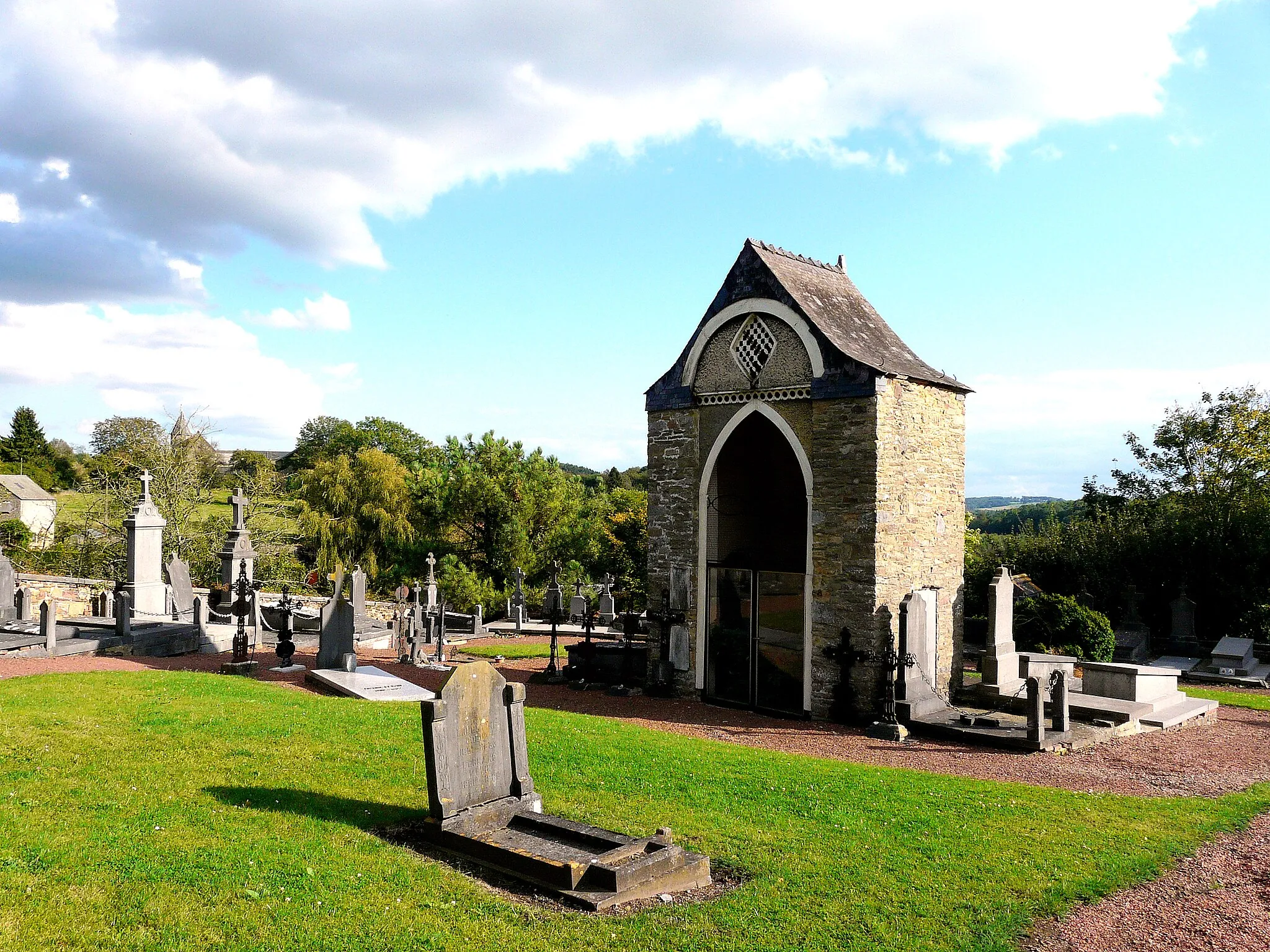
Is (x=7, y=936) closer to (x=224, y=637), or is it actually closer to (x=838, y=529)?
(x=838, y=529)

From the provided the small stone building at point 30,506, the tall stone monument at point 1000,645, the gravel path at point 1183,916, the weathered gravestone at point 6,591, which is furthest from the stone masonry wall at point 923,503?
the small stone building at point 30,506

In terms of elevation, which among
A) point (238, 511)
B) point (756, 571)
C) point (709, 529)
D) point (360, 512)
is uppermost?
point (360, 512)

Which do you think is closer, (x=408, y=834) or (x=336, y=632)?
(x=408, y=834)

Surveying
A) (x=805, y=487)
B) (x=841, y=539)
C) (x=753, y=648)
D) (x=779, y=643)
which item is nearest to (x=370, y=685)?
(x=753, y=648)

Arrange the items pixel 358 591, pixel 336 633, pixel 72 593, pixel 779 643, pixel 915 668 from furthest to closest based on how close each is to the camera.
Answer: pixel 72 593 < pixel 358 591 < pixel 779 643 < pixel 336 633 < pixel 915 668

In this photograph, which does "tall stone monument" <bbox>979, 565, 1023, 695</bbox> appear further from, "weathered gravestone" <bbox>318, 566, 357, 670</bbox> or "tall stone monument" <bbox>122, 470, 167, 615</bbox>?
"tall stone monument" <bbox>122, 470, 167, 615</bbox>

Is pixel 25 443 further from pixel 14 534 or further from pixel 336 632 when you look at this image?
pixel 336 632

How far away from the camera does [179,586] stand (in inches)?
910

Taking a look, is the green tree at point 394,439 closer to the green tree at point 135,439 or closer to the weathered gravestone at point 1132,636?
the green tree at point 135,439

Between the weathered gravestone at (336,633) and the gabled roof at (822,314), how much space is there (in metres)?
6.92

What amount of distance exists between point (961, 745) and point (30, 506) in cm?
4701

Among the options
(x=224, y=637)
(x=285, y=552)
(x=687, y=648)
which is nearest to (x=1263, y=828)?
(x=687, y=648)

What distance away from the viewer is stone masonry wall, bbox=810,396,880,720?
1387 cm

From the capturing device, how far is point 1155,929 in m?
6.14
